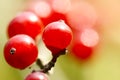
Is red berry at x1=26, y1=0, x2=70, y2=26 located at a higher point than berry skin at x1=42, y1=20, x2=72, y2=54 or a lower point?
lower

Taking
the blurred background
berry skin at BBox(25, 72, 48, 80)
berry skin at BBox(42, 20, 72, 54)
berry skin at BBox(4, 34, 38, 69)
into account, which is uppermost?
berry skin at BBox(42, 20, 72, 54)

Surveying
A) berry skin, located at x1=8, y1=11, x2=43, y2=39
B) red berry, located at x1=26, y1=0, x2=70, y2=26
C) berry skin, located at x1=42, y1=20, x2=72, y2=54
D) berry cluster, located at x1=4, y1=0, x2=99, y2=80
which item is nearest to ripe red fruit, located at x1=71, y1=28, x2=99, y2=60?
berry cluster, located at x1=4, y1=0, x2=99, y2=80

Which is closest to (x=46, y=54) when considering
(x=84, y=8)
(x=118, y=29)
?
(x=84, y=8)

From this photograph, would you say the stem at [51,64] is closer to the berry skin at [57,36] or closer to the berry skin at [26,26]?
the berry skin at [57,36]

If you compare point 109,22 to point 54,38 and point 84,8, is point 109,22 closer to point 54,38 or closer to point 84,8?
point 84,8

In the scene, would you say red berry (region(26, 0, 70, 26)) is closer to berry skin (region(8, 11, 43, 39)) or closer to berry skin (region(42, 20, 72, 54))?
berry skin (region(8, 11, 43, 39))

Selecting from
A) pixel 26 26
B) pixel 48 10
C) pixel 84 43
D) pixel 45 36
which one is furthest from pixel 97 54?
pixel 45 36

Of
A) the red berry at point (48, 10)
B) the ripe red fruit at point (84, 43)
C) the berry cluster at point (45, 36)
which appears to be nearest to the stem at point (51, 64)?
the berry cluster at point (45, 36)
